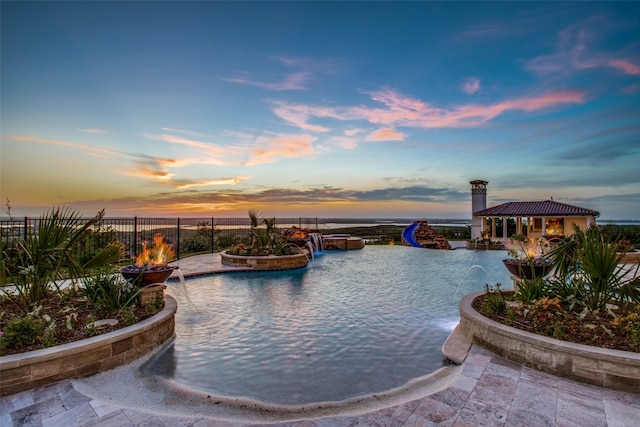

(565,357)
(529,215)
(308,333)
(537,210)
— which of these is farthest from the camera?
(537,210)

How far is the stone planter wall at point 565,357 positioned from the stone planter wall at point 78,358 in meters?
4.12

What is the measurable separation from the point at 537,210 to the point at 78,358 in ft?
79.6

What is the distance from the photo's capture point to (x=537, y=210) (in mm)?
20750

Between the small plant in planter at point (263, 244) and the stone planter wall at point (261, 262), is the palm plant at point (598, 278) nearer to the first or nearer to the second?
the stone planter wall at point (261, 262)

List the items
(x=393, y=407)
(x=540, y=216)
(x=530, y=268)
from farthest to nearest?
1. (x=540, y=216)
2. (x=530, y=268)
3. (x=393, y=407)

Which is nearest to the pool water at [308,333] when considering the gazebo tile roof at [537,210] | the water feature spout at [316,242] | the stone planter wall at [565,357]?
the stone planter wall at [565,357]

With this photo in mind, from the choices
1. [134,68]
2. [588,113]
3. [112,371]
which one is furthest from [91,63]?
[588,113]

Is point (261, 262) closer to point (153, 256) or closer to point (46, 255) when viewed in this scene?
point (153, 256)

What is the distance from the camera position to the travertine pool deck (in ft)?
7.87

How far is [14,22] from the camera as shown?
263 inches

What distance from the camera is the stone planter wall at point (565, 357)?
110 inches

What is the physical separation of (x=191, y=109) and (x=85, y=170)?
4056mm

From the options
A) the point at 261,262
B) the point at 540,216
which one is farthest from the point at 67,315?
the point at 540,216

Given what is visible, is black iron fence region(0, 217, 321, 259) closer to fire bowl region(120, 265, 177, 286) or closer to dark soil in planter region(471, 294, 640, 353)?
fire bowl region(120, 265, 177, 286)
